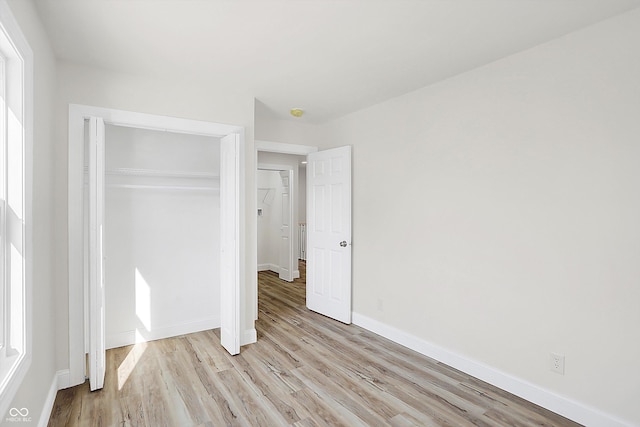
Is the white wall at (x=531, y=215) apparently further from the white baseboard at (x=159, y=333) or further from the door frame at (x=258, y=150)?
the white baseboard at (x=159, y=333)

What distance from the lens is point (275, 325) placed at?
3.98 metres

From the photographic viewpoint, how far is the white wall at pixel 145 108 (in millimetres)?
2598

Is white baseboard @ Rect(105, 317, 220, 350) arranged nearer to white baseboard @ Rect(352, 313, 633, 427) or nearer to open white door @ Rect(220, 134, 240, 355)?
open white door @ Rect(220, 134, 240, 355)

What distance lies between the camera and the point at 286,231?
21.2 ft

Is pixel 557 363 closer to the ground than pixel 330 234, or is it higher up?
closer to the ground

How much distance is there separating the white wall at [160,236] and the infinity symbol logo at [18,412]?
1.77 m

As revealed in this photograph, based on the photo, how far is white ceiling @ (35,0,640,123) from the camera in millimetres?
1940

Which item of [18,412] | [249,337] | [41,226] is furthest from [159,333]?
[18,412]

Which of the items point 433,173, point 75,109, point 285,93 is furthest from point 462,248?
point 75,109

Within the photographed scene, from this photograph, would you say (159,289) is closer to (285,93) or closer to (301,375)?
(301,375)

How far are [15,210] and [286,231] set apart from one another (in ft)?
16.0

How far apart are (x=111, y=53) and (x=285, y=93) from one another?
1.47 meters

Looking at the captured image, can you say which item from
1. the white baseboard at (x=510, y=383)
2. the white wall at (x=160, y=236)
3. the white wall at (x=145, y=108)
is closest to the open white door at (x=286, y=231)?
the white wall at (x=160, y=236)

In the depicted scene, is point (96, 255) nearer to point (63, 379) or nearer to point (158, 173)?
point (63, 379)
